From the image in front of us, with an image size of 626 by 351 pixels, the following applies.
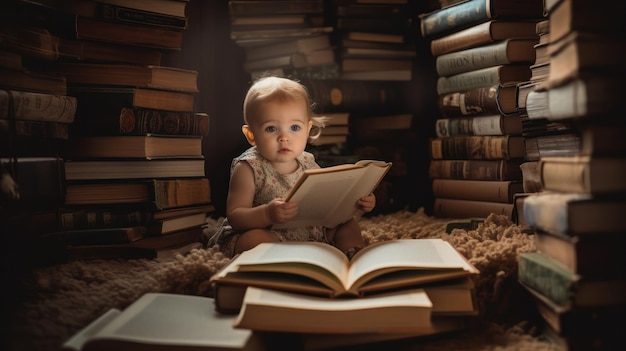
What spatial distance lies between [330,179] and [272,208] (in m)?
0.18

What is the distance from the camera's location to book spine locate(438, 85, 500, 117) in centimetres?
213

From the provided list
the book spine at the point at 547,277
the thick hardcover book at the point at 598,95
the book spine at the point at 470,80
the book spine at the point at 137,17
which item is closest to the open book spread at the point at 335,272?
the book spine at the point at 547,277

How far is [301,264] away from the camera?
1158 millimetres

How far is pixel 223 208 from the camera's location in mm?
2764

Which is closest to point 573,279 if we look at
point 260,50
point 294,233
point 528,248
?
point 528,248

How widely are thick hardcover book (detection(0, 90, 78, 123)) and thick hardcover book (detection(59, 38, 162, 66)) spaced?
5.8 inches

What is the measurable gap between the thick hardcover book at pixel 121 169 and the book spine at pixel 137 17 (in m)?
0.40

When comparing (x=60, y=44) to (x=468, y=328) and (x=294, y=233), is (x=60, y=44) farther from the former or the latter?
(x=468, y=328)

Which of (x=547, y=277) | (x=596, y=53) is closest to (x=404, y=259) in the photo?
(x=547, y=277)

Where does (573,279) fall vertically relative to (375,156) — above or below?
below

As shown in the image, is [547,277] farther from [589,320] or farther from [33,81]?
[33,81]

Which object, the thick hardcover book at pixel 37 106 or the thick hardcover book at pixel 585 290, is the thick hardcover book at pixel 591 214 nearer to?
the thick hardcover book at pixel 585 290

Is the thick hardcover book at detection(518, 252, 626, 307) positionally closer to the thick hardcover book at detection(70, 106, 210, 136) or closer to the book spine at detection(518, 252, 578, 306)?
the book spine at detection(518, 252, 578, 306)

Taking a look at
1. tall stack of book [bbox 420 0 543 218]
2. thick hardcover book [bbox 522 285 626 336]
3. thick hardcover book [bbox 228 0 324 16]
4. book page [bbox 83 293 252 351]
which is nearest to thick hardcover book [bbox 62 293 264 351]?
book page [bbox 83 293 252 351]
